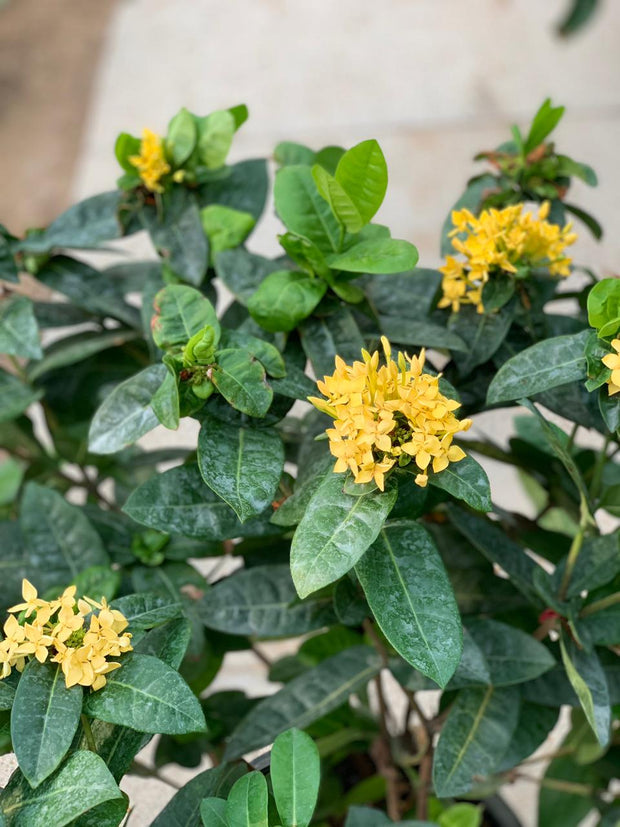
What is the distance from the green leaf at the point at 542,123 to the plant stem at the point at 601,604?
335mm

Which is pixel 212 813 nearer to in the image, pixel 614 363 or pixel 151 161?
pixel 614 363

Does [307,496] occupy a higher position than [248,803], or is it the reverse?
[307,496]

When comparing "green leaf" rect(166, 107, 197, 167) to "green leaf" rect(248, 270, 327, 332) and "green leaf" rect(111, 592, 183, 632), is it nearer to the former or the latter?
"green leaf" rect(248, 270, 327, 332)

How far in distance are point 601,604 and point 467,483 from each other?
0.22 metres

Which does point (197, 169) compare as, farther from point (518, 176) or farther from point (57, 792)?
point (57, 792)

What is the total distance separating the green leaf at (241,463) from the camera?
533 mm

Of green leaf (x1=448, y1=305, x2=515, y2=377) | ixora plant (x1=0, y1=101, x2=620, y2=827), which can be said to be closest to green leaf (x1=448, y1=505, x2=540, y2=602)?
ixora plant (x1=0, y1=101, x2=620, y2=827)

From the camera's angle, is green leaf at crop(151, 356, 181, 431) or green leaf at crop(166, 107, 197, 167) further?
green leaf at crop(166, 107, 197, 167)

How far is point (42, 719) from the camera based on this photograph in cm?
49

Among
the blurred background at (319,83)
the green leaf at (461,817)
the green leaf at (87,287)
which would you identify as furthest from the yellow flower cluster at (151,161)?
the blurred background at (319,83)

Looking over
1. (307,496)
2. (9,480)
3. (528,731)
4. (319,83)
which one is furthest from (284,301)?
(319,83)

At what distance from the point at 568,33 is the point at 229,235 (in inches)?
54.3

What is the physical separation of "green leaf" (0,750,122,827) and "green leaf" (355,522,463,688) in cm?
16

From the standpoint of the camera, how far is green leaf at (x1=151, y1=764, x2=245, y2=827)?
1.84ft
